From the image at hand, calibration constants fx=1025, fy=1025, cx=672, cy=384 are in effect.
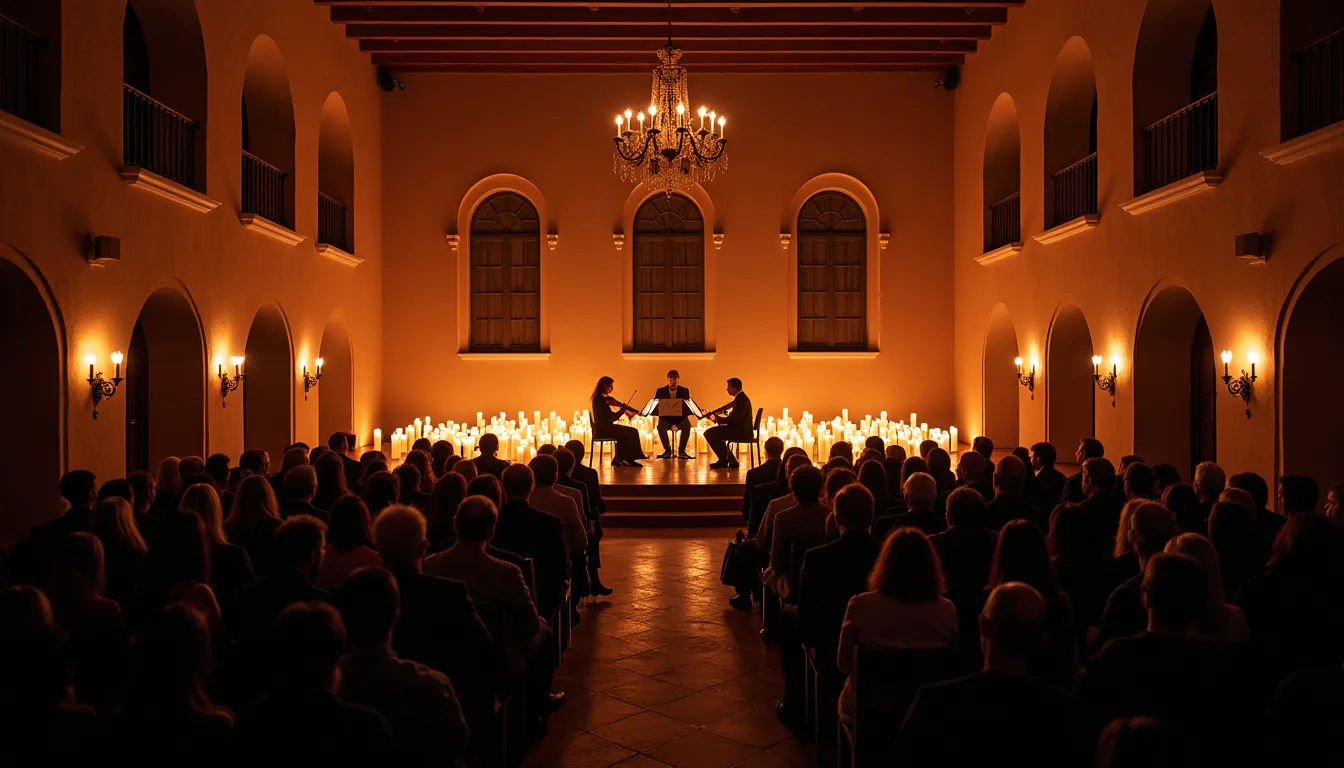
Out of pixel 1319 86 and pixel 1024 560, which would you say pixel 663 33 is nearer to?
pixel 1319 86

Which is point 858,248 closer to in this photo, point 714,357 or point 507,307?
point 714,357

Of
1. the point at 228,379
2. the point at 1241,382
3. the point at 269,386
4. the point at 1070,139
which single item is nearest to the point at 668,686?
the point at 1241,382

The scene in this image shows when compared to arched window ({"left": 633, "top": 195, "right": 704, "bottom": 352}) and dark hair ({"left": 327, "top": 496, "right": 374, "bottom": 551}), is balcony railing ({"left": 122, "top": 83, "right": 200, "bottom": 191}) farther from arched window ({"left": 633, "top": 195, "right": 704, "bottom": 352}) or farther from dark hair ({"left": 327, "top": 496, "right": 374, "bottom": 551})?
arched window ({"left": 633, "top": 195, "right": 704, "bottom": 352})

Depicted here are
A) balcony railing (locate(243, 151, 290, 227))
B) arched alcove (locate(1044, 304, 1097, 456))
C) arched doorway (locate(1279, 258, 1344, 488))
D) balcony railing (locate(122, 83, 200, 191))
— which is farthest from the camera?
arched alcove (locate(1044, 304, 1097, 456))

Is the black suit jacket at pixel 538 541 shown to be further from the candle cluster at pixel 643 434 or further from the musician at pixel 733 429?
the musician at pixel 733 429

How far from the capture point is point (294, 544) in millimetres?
3807

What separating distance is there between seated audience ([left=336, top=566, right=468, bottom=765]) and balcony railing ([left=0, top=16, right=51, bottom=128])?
706 cm

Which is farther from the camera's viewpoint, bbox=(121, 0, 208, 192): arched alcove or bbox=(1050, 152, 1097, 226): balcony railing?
bbox=(1050, 152, 1097, 226): balcony railing

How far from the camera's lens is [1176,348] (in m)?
11.3

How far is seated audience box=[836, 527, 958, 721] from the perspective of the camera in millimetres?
3674

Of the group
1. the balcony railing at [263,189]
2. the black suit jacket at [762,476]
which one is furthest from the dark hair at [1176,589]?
the balcony railing at [263,189]

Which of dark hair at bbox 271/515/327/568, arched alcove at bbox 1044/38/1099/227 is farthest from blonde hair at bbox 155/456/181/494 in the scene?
arched alcove at bbox 1044/38/1099/227

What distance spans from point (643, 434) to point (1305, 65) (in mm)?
9571

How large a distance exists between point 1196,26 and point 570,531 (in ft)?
29.2
